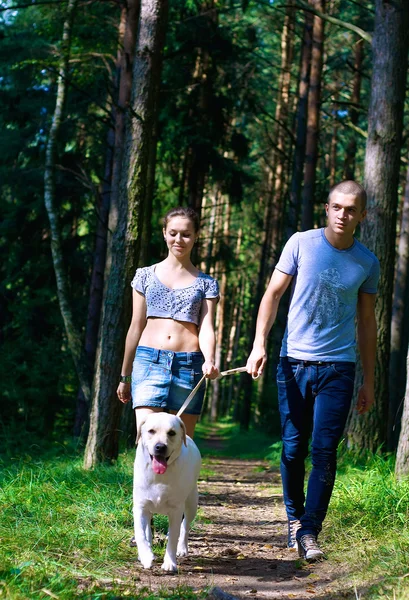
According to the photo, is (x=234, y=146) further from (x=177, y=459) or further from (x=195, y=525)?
(x=177, y=459)

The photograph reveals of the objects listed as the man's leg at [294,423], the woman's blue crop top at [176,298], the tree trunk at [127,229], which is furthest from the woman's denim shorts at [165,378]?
the tree trunk at [127,229]

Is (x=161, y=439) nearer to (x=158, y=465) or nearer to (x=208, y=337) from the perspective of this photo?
(x=158, y=465)

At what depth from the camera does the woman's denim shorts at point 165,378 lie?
5.31m

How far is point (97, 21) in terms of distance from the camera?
15562mm

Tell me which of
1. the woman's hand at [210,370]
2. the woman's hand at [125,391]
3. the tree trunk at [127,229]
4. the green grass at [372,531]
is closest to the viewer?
the green grass at [372,531]

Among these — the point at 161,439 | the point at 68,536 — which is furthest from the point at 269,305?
the point at 68,536

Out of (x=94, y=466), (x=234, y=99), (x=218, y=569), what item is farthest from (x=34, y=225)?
(x=218, y=569)

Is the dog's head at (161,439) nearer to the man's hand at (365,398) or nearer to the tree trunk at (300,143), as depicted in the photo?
the man's hand at (365,398)

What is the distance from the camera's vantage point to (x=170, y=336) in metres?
5.39

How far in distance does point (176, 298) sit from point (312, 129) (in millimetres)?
13196

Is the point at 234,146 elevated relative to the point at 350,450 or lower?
elevated

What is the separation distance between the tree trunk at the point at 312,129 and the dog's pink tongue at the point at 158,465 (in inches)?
518

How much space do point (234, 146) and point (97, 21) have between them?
5501mm

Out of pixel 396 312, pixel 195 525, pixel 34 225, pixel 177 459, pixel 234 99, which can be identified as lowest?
pixel 195 525
